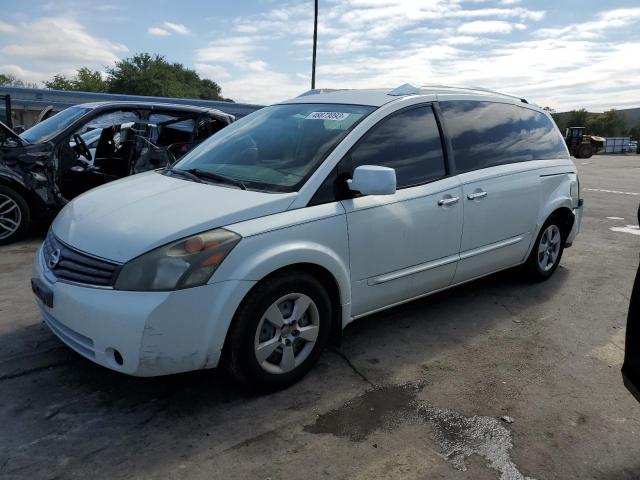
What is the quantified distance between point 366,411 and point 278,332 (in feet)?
2.08

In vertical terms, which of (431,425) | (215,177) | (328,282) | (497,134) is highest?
(497,134)

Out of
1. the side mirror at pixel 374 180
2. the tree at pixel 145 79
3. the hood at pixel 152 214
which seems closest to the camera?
the hood at pixel 152 214

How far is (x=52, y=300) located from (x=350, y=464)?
1.74 meters

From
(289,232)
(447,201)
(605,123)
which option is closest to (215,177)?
(289,232)

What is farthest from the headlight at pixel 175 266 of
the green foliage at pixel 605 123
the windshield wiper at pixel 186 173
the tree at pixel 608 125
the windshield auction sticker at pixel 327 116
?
the tree at pixel 608 125

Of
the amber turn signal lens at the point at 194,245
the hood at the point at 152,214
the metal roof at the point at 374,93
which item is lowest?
the amber turn signal lens at the point at 194,245

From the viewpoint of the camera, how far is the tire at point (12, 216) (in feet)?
19.5

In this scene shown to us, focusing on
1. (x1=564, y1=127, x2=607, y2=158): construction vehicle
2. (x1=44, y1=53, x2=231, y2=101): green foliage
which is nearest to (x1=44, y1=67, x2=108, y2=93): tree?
(x1=44, y1=53, x2=231, y2=101): green foliage

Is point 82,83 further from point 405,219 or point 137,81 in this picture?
point 405,219

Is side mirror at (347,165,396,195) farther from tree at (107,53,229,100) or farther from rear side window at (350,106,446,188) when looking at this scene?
tree at (107,53,229,100)

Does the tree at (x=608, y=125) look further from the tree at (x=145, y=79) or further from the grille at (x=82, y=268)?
the grille at (x=82, y=268)

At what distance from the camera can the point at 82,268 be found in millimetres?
2727

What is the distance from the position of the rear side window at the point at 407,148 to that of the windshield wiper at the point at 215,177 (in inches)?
27.6

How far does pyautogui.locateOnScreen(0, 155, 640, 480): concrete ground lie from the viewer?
242 cm
